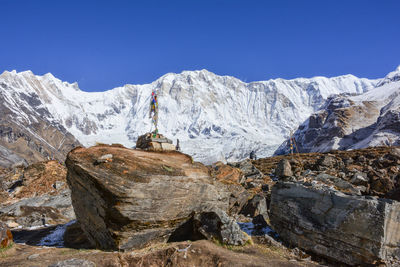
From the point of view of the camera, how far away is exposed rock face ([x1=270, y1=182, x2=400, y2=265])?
809 centimetres

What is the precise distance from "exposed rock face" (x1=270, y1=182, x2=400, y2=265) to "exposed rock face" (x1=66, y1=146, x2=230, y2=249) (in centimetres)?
Result: 347

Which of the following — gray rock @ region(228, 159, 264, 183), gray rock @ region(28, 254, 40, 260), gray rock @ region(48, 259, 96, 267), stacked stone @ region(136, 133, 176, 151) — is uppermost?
stacked stone @ region(136, 133, 176, 151)

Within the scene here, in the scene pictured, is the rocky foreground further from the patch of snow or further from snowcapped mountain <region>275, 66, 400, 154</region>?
snowcapped mountain <region>275, 66, 400, 154</region>

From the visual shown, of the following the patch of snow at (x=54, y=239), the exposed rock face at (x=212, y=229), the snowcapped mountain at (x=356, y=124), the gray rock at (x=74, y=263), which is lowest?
the patch of snow at (x=54, y=239)

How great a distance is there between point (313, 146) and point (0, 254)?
7305 inches

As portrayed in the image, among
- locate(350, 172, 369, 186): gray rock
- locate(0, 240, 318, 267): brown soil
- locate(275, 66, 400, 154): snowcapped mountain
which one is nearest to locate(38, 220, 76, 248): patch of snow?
locate(0, 240, 318, 267): brown soil

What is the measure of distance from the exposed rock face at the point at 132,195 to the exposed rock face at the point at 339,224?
11.4ft

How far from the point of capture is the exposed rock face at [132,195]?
9211 mm

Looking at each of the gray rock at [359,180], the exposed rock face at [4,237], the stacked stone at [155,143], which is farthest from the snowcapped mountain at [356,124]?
the exposed rock face at [4,237]

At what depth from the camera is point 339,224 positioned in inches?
348

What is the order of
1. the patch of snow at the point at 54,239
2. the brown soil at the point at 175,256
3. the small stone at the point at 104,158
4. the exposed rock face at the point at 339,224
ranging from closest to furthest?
the brown soil at the point at 175,256 → the exposed rock face at the point at 339,224 → the small stone at the point at 104,158 → the patch of snow at the point at 54,239

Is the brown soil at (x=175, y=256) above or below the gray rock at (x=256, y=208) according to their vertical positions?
below

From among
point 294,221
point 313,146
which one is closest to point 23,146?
point 313,146

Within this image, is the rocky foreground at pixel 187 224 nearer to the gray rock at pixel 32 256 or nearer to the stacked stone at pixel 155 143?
the gray rock at pixel 32 256
